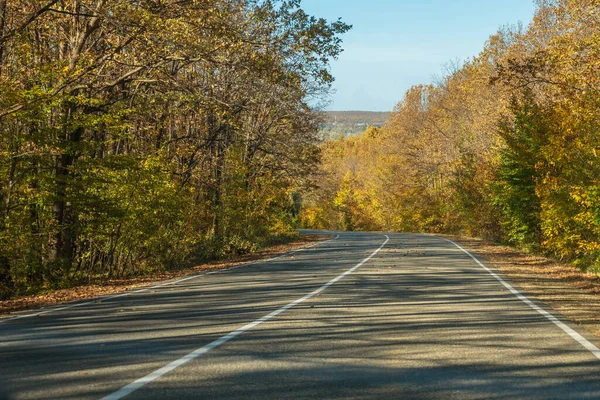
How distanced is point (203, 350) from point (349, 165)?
119 metres

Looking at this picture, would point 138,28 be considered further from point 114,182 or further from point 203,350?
point 203,350

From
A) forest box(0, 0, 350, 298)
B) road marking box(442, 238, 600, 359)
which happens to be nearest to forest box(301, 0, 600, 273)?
road marking box(442, 238, 600, 359)

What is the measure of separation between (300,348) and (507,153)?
887 inches

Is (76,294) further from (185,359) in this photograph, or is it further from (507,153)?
(507,153)

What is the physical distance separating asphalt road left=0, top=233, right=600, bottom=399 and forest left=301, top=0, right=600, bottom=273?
769cm

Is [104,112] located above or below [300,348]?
above

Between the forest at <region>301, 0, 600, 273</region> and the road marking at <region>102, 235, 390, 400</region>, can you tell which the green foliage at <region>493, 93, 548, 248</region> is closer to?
the forest at <region>301, 0, 600, 273</region>

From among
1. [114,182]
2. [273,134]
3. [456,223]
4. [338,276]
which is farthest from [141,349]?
[456,223]

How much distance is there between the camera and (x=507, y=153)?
28.7 meters

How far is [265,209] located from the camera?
121 ft

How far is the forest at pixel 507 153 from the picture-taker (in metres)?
19.6

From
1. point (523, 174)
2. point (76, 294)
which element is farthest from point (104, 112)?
point (523, 174)

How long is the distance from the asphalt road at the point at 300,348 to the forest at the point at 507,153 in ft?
25.2

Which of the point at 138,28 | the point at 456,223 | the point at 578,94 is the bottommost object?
the point at 456,223
